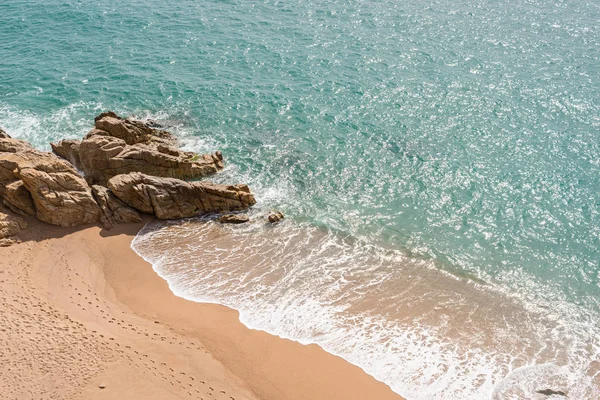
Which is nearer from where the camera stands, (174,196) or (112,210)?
(112,210)

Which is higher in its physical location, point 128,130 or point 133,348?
point 128,130

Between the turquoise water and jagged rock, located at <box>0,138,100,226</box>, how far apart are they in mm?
4190

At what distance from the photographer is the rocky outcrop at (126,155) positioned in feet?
95.6

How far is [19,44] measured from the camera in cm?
4659

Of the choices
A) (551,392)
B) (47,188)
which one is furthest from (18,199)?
(551,392)

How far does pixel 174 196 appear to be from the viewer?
90.2 feet

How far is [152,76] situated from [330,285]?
91.5ft

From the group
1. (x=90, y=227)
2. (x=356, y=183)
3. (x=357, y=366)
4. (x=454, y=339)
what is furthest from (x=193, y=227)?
(x=454, y=339)

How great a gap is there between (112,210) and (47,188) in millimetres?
3503

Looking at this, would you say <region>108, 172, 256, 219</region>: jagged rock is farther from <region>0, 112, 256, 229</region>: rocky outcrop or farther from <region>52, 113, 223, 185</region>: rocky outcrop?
<region>52, 113, 223, 185</region>: rocky outcrop

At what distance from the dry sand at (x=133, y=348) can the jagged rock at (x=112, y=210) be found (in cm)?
352

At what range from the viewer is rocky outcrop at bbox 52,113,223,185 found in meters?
29.1

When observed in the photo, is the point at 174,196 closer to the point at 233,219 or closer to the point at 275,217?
the point at 233,219

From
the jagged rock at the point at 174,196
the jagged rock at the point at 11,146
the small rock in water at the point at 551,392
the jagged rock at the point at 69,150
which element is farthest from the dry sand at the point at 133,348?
the jagged rock at the point at 69,150
